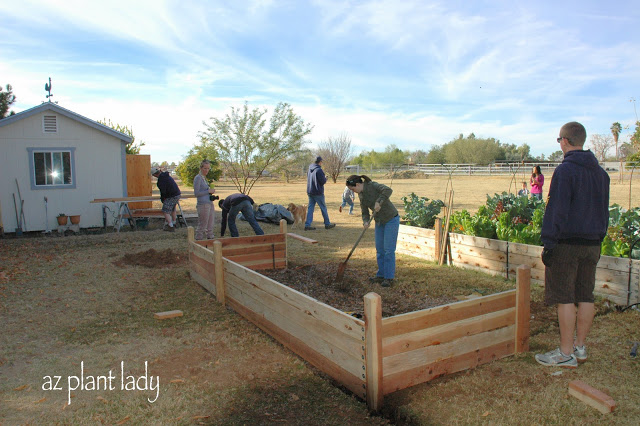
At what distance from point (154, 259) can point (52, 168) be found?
6.16 metres

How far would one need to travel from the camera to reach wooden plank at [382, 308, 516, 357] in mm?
3191

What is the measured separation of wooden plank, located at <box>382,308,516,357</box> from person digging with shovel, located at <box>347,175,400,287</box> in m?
2.40

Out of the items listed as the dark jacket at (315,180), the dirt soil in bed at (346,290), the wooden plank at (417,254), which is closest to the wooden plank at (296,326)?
the dirt soil in bed at (346,290)

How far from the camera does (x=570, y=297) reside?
3.59 metres

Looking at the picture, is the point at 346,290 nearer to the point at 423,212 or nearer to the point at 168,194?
the point at 423,212

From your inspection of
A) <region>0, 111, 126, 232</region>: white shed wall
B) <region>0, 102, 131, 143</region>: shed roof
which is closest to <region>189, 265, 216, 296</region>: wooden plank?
<region>0, 111, 126, 232</region>: white shed wall

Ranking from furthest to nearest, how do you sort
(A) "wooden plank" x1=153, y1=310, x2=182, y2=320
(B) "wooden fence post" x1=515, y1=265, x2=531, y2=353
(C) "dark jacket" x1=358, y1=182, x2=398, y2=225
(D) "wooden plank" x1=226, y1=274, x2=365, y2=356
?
(C) "dark jacket" x1=358, y1=182, x2=398, y2=225
(A) "wooden plank" x1=153, y1=310, x2=182, y2=320
(B) "wooden fence post" x1=515, y1=265, x2=531, y2=353
(D) "wooden plank" x1=226, y1=274, x2=365, y2=356

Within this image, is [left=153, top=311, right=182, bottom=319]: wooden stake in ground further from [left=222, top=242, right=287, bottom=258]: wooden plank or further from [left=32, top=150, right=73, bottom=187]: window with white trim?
[left=32, top=150, right=73, bottom=187]: window with white trim

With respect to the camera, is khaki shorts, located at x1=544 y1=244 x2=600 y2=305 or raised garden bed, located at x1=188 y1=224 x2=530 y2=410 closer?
raised garden bed, located at x1=188 y1=224 x2=530 y2=410

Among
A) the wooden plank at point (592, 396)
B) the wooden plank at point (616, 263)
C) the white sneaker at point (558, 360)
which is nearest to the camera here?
the wooden plank at point (592, 396)

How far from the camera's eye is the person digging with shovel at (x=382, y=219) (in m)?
6.08

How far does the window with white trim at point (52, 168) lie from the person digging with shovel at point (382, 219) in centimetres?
942

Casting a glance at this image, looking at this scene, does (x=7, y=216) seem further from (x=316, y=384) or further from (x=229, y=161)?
(x=316, y=384)

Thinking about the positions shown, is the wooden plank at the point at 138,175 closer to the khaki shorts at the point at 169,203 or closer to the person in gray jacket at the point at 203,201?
the khaki shorts at the point at 169,203
